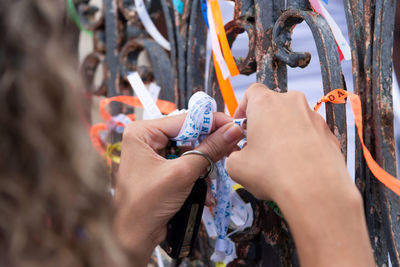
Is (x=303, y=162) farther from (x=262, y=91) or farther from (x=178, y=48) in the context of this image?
(x=178, y=48)

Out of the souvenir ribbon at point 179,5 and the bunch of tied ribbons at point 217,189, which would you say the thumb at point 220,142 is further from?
the souvenir ribbon at point 179,5

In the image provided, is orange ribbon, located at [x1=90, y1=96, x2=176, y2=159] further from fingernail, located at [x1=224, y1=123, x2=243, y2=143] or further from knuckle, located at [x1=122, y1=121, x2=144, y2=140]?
fingernail, located at [x1=224, y1=123, x2=243, y2=143]

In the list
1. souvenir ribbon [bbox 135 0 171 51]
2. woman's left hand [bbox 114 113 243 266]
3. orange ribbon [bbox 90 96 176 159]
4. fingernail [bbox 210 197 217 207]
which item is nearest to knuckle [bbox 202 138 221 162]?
woman's left hand [bbox 114 113 243 266]

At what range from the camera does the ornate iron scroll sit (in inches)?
19.3

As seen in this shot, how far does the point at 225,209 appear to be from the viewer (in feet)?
1.98

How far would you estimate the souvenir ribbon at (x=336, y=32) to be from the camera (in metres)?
0.54

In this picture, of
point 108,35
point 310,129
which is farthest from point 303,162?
point 108,35

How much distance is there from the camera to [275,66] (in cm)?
60

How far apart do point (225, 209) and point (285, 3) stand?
30 centimetres

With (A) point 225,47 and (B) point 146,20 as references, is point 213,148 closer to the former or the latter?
(A) point 225,47

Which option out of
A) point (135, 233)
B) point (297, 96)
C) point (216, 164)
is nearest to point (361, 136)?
point (297, 96)

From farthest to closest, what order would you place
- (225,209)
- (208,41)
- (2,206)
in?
(208,41)
(225,209)
(2,206)

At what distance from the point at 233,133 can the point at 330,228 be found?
185mm

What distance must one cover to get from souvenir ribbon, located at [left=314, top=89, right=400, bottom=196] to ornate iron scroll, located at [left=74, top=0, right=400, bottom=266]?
0.05 ft
